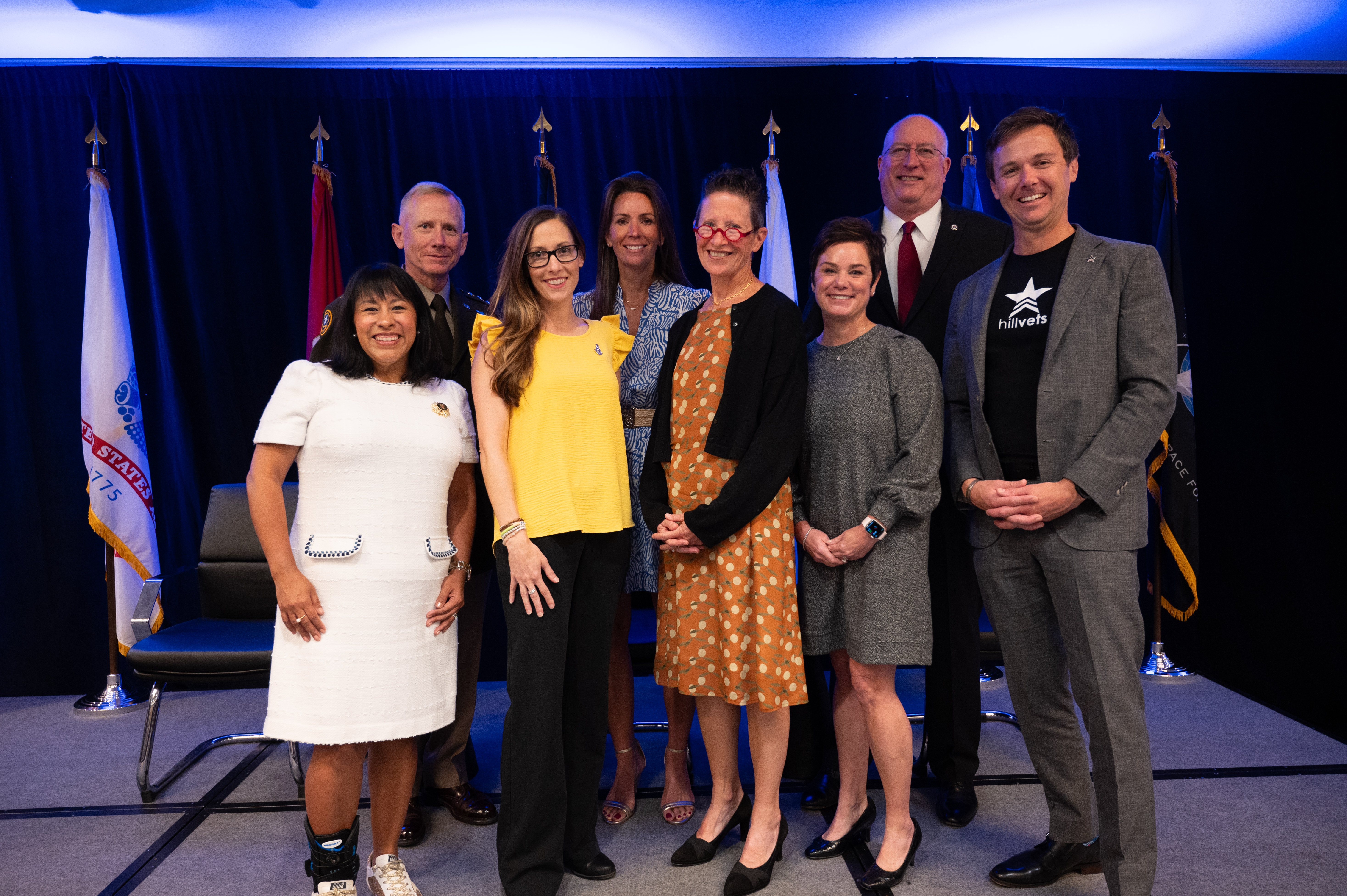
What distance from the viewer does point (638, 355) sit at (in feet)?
8.07

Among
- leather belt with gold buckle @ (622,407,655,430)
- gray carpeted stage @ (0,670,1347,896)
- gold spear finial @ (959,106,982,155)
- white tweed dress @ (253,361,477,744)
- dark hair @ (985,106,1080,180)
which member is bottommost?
gray carpeted stage @ (0,670,1347,896)

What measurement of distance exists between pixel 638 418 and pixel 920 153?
1.27m

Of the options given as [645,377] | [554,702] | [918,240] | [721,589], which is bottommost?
[554,702]

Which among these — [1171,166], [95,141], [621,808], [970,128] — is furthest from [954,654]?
[95,141]

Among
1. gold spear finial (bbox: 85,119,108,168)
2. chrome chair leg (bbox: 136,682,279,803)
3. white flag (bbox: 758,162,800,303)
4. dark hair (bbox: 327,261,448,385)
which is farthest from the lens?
white flag (bbox: 758,162,800,303)

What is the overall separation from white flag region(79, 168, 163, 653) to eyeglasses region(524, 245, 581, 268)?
9.10 feet

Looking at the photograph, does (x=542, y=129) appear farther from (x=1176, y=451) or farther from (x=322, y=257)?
(x=1176, y=451)

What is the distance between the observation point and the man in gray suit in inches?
74.8

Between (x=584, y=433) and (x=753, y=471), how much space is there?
0.42m

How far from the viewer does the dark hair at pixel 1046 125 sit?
2016 millimetres

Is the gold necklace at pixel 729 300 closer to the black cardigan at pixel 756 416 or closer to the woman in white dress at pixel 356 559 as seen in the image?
the black cardigan at pixel 756 416

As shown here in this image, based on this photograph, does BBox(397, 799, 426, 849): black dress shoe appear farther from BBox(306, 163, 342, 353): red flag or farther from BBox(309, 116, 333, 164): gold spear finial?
BBox(309, 116, 333, 164): gold spear finial

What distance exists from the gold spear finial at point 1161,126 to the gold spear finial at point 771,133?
66.5 inches

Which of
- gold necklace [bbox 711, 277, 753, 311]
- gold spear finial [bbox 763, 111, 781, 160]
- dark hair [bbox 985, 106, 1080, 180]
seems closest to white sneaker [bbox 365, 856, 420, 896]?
gold necklace [bbox 711, 277, 753, 311]
